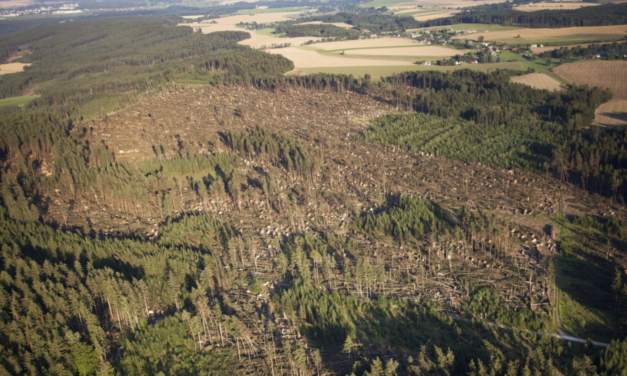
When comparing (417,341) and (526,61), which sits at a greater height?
(526,61)

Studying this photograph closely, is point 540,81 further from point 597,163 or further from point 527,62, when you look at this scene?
point 597,163

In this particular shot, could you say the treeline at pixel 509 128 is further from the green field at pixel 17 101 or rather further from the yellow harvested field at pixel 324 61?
the green field at pixel 17 101

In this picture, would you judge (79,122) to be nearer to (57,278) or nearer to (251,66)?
(57,278)

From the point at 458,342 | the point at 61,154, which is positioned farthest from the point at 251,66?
the point at 458,342

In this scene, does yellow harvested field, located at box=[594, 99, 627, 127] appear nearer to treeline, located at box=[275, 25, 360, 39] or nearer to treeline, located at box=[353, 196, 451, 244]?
treeline, located at box=[353, 196, 451, 244]

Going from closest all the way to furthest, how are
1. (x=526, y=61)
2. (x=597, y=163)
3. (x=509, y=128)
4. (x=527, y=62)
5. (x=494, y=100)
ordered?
(x=597, y=163) → (x=509, y=128) → (x=494, y=100) → (x=527, y=62) → (x=526, y=61)

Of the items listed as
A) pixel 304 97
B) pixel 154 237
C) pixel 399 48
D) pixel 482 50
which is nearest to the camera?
pixel 154 237

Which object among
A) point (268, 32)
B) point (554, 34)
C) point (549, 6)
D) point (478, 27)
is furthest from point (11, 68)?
point (549, 6)
